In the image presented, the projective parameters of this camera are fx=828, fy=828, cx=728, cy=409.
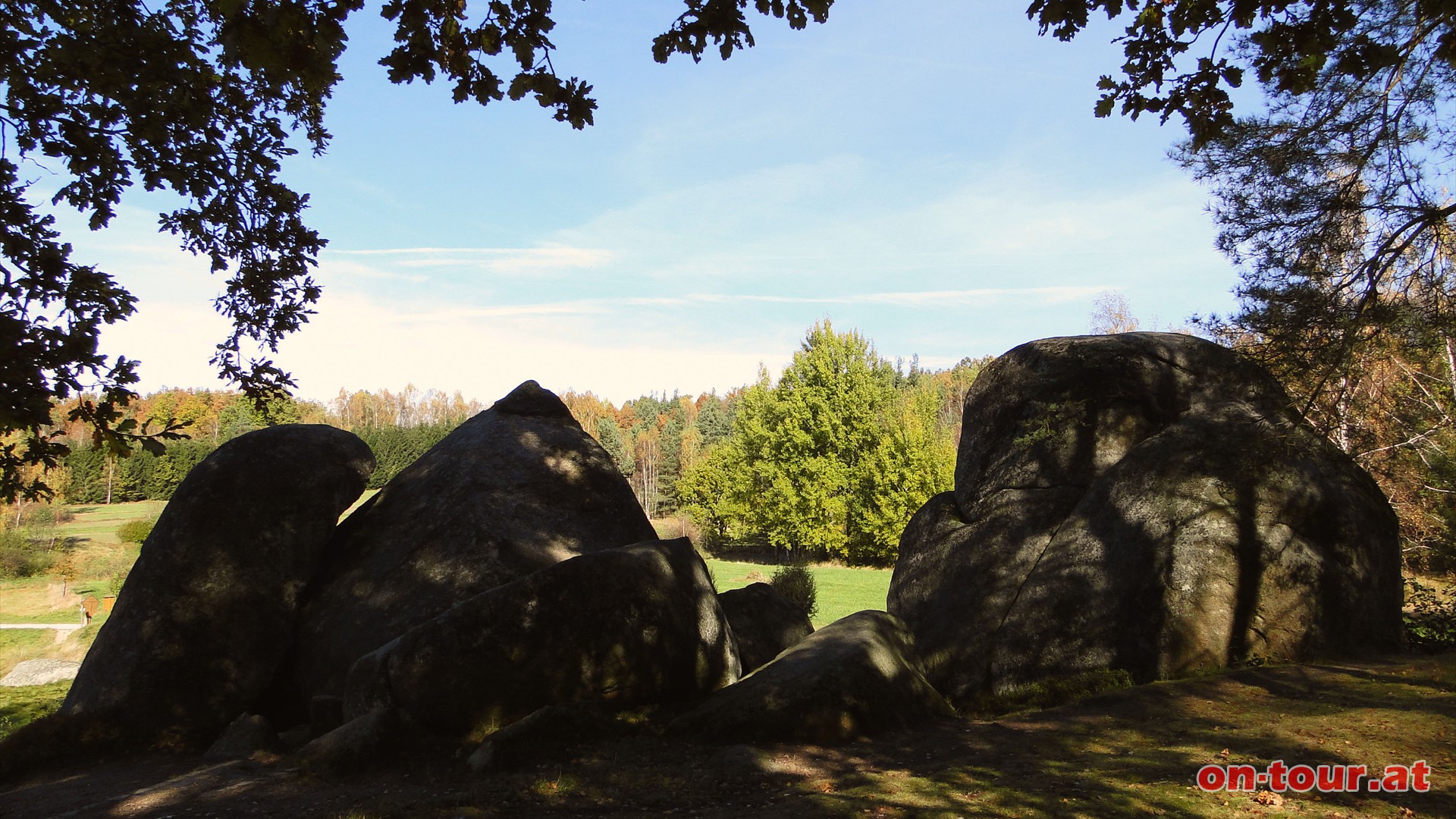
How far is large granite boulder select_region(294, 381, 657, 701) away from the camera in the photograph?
34.8 feet

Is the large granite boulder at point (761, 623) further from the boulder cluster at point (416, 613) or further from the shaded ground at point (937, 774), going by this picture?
the shaded ground at point (937, 774)

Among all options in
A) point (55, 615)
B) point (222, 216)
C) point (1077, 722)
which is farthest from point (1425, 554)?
point (55, 615)

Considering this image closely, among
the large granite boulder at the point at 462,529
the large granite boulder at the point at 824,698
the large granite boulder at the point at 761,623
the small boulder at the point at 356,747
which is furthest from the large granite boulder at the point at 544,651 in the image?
the large granite boulder at the point at 761,623

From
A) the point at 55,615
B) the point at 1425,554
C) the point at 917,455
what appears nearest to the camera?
the point at 1425,554

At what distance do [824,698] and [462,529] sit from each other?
18.8 feet

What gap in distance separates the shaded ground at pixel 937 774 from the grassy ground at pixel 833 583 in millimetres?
17003

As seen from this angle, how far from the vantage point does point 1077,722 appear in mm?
8602

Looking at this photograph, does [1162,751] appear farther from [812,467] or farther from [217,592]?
[812,467]

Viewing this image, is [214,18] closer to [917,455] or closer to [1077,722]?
[1077,722]

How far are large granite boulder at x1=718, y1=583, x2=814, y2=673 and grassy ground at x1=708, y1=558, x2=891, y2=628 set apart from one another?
12.4 metres

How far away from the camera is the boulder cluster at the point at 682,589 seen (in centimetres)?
824

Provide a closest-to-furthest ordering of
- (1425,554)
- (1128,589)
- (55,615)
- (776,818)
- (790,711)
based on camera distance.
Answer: (776,818) < (790,711) < (1128,589) < (1425,554) < (55,615)

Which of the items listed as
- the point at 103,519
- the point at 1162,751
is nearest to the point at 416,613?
the point at 1162,751

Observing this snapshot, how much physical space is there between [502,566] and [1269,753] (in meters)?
8.57
